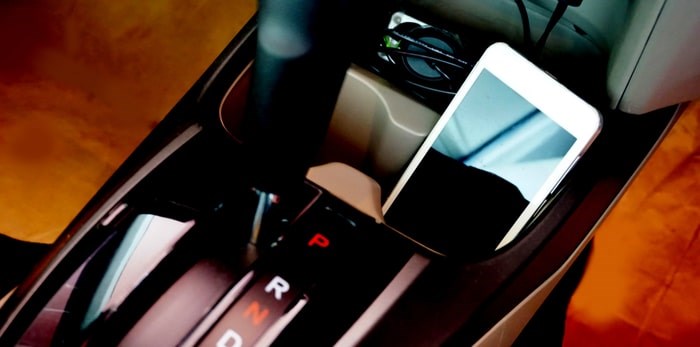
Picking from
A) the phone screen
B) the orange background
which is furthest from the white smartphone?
the orange background

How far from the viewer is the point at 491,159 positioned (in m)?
0.58

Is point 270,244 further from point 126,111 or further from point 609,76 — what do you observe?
point 126,111

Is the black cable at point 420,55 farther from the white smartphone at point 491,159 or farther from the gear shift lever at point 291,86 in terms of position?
the gear shift lever at point 291,86

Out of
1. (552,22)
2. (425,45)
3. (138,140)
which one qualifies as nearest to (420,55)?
(425,45)

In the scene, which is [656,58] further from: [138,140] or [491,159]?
[138,140]

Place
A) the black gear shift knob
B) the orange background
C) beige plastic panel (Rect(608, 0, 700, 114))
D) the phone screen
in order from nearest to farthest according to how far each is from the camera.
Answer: the black gear shift knob → beige plastic panel (Rect(608, 0, 700, 114)) → the phone screen → the orange background

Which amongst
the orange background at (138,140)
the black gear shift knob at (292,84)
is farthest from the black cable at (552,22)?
the orange background at (138,140)

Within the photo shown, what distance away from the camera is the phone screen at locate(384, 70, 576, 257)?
1.84 feet

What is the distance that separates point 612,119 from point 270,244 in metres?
0.27

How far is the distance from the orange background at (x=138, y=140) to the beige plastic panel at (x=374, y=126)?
0.32 m

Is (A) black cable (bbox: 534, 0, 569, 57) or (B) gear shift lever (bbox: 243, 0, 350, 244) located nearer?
(B) gear shift lever (bbox: 243, 0, 350, 244)

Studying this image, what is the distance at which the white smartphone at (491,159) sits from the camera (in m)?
0.54

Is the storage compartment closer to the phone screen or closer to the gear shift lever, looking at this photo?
the phone screen

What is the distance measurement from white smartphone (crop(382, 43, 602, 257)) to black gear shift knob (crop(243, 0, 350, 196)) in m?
0.16
